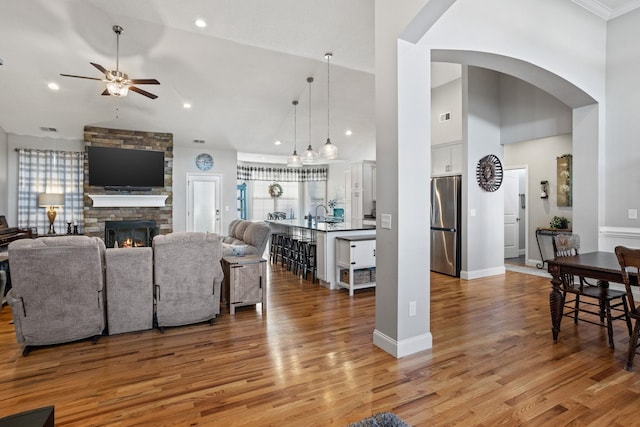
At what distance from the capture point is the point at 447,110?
640cm

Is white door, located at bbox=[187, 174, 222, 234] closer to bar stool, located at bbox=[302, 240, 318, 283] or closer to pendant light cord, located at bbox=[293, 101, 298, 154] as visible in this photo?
pendant light cord, located at bbox=[293, 101, 298, 154]

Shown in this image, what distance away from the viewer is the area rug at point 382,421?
A: 5.92 ft

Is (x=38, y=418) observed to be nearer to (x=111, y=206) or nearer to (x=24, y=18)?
(x=24, y=18)

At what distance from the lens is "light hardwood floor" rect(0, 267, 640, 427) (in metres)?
1.98

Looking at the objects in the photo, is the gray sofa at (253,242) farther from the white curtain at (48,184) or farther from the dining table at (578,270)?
the white curtain at (48,184)

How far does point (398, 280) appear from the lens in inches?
108

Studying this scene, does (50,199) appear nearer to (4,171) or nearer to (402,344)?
(4,171)

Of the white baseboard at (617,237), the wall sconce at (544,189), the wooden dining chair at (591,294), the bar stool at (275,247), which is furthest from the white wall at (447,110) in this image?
the bar stool at (275,247)

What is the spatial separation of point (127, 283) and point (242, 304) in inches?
48.6

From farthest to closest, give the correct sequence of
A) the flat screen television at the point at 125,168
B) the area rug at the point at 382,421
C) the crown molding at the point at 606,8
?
the flat screen television at the point at 125,168 < the crown molding at the point at 606,8 < the area rug at the point at 382,421

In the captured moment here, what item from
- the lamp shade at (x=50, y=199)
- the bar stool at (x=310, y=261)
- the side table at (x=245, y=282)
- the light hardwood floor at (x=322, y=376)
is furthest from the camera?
the lamp shade at (x=50, y=199)

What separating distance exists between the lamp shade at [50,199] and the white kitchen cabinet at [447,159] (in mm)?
7696

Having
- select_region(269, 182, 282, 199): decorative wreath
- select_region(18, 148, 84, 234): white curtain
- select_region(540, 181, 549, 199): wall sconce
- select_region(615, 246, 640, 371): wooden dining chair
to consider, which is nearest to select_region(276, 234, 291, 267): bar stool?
select_region(269, 182, 282, 199): decorative wreath

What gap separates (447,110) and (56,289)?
6537mm
